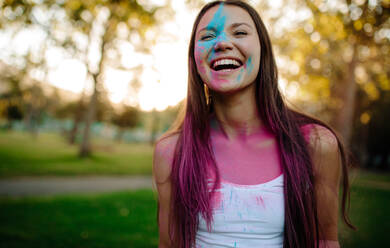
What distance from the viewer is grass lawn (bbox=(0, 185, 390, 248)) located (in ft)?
14.6

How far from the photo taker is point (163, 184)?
1.84m

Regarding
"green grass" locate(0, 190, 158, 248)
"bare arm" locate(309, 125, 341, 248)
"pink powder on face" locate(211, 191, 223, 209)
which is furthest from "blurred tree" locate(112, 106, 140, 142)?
"bare arm" locate(309, 125, 341, 248)

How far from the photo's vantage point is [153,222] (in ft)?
18.5

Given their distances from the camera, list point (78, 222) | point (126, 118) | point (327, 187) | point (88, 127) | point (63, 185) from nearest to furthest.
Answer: point (327, 187) < point (78, 222) < point (63, 185) < point (88, 127) < point (126, 118)

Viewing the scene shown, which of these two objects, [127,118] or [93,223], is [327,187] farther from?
[127,118]

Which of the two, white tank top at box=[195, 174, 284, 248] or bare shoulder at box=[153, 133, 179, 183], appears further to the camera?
bare shoulder at box=[153, 133, 179, 183]

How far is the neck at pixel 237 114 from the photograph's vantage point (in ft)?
6.23

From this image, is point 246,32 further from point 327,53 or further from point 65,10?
point 65,10

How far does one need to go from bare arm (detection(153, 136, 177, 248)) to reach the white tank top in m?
0.26

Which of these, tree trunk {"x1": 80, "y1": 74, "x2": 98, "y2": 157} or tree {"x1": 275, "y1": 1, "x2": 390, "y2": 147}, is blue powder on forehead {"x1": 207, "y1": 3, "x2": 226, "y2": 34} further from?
tree trunk {"x1": 80, "y1": 74, "x2": 98, "y2": 157}

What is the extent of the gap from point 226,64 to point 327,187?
3.12ft

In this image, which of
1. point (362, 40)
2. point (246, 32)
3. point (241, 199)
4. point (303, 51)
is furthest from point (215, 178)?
point (303, 51)

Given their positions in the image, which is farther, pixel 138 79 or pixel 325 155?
pixel 138 79

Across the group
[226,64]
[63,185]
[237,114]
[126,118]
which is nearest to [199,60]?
[226,64]
